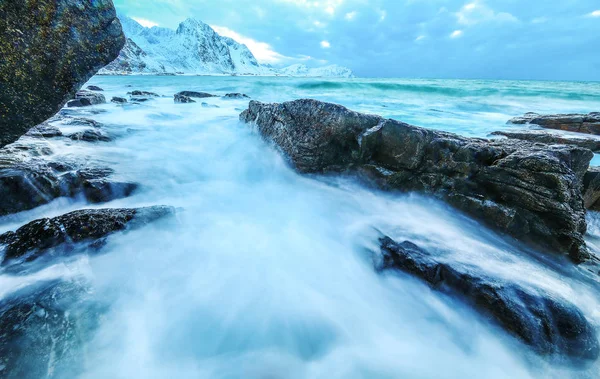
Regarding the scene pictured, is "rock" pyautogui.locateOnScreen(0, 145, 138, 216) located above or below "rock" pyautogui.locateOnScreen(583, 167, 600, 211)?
below

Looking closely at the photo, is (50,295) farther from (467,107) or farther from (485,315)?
(467,107)

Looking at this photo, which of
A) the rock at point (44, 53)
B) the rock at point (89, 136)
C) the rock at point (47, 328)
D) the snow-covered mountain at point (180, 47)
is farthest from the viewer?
the snow-covered mountain at point (180, 47)

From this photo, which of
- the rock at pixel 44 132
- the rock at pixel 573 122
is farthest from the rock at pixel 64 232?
the rock at pixel 573 122

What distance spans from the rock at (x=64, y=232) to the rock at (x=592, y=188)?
7003mm

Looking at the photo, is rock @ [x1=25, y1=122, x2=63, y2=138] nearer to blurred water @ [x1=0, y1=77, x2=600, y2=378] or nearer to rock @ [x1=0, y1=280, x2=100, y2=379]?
blurred water @ [x1=0, y1=77, x2=600, y2=378]

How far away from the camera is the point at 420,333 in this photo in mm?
2645

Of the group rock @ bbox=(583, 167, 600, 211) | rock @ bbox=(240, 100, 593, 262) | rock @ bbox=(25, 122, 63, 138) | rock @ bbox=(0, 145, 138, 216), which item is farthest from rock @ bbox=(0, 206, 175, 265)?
rock @ bbox=(583, 167, 600, 211)

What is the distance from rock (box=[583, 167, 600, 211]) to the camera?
14.4 feet

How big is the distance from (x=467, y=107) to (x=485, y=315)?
22720 millimetres

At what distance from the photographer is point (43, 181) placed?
3.69 metres

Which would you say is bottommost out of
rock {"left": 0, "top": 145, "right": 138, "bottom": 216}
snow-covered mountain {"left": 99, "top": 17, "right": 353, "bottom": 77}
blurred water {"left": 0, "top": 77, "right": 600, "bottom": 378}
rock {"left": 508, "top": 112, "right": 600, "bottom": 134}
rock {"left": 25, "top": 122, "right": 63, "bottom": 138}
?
blurred water {"left": 0, "top": 77, "right": 600, "bottom": 378}

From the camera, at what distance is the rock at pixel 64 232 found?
282 cm

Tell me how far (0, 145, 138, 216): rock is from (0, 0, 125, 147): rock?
0.89 meters

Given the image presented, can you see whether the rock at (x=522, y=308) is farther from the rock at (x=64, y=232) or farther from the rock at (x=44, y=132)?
the rock at (x=44, y=132)
